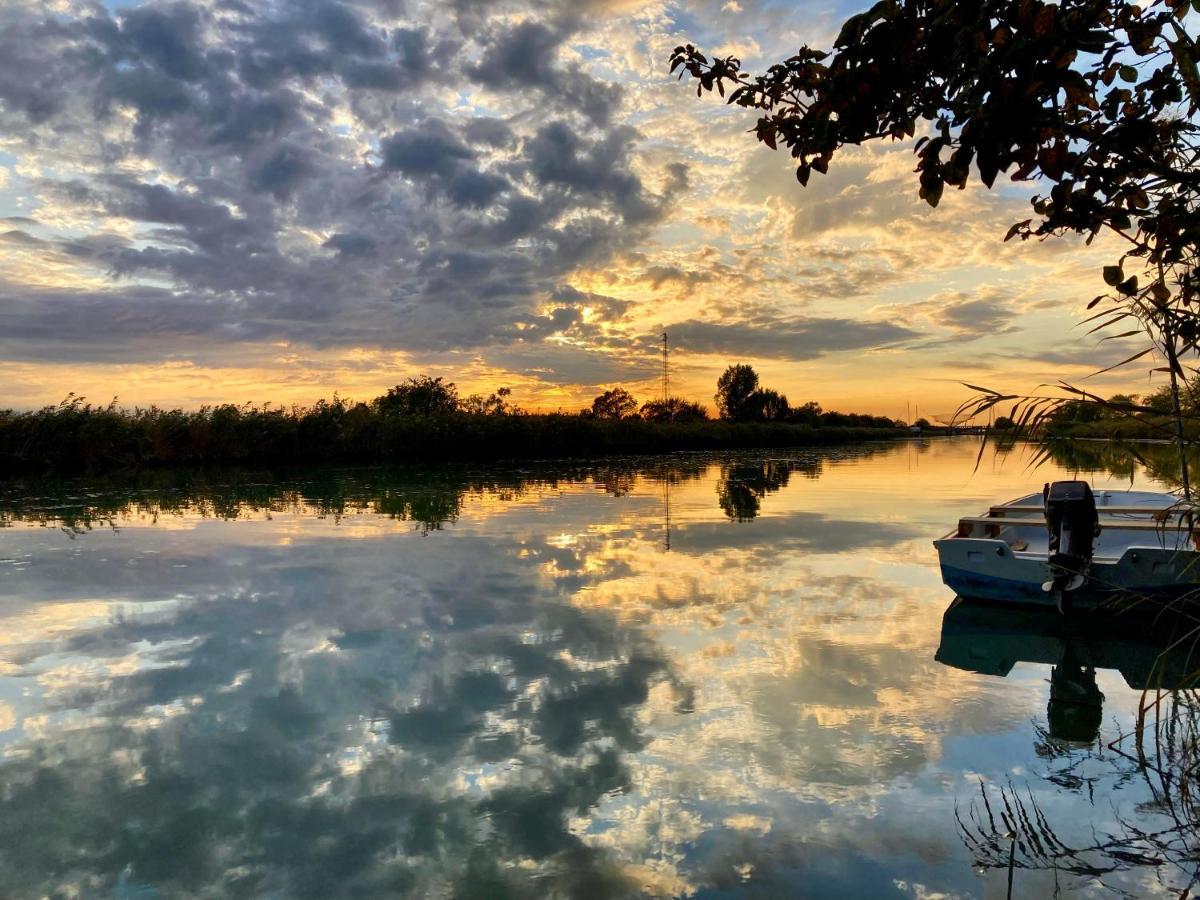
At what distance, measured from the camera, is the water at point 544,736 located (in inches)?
116

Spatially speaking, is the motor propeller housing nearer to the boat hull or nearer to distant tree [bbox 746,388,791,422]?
the boat hull

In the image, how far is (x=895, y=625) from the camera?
253 inches

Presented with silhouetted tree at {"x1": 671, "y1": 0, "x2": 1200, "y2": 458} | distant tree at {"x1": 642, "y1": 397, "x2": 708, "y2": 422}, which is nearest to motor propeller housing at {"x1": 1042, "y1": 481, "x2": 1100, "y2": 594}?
silhouetted tree at {"x1": 671, "y1": 0, "x2": 1200, "y2": 458}

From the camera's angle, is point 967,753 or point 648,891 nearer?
point 648,891

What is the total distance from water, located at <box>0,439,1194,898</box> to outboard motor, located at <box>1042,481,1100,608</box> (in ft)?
1.66

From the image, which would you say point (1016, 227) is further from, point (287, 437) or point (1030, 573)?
point (287, 437)

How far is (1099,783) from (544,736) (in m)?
2.70

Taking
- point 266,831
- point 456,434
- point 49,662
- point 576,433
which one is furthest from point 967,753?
point 576,433

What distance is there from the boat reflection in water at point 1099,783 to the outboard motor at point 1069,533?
2.05ft

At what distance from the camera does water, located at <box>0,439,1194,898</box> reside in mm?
2957

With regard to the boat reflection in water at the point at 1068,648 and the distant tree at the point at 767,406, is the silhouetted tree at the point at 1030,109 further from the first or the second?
the distant tree at the point at 767,406

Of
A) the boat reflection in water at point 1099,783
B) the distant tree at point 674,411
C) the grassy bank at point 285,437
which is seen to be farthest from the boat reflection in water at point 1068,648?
the distant tree at point 674,411

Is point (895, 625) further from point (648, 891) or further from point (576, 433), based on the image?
point (576, 433)

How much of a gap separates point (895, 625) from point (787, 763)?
3078 mm
